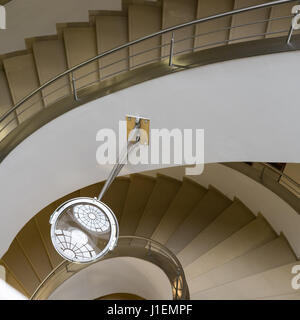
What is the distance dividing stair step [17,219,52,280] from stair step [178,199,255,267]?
2.25 metres

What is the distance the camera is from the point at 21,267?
17.6 feet

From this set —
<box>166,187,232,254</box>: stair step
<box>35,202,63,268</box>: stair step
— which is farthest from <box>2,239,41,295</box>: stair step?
<box>166,187,232,254</box>: stair step

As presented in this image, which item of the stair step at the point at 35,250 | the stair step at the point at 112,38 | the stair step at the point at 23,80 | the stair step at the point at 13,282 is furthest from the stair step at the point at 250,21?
the stair step at the point at 13,282

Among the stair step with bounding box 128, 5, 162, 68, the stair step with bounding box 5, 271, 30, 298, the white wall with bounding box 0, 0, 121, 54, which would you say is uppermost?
the white wall with bounding box 0, 0, 121, 54

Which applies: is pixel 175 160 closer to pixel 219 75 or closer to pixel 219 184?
pixel 219 75

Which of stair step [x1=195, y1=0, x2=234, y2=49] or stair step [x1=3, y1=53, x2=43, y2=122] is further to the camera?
stair step [x1=3, y1=53, x2=43, y2=122]

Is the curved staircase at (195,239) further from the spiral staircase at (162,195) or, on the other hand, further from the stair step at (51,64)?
the stair step at (51,64)

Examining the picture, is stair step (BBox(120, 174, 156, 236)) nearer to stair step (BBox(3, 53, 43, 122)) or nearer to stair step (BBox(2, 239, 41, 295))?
stair step (BBox(2, 239, 41, 295))

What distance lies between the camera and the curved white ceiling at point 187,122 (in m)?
3.09

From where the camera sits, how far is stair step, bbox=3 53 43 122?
436 cm

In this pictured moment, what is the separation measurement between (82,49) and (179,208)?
10.7 ft

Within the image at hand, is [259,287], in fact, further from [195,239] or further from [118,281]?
[118,281]
